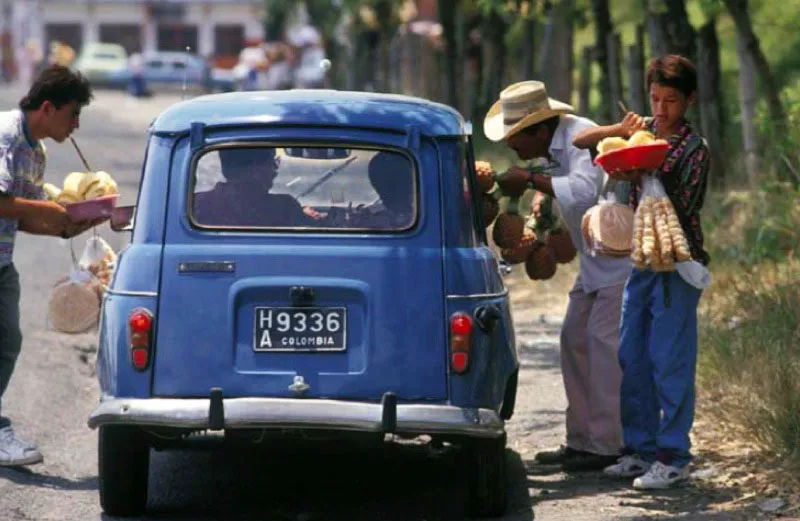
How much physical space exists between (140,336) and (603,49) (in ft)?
46.9

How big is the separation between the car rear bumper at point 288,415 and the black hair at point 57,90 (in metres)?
2.06

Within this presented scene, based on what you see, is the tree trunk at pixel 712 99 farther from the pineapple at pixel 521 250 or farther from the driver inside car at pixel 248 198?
the driver inside car at pixel 248 198

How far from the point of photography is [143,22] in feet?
338

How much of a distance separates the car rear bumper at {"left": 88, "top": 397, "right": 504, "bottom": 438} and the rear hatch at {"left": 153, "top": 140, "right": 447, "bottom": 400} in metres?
0.09

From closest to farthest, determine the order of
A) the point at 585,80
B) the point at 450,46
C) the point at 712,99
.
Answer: the point at 712,99, the point at 585,80, the point at 450,46

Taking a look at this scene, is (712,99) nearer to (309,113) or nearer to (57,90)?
(57,90)

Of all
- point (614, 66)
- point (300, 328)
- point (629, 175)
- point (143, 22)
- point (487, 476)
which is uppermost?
point (143, 22)

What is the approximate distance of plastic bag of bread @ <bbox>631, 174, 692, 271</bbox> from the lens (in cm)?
819

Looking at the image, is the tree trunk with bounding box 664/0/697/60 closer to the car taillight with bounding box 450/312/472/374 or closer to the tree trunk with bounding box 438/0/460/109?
the car taillight with bounding box 450/312/472/374

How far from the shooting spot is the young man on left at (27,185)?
8.86 metres

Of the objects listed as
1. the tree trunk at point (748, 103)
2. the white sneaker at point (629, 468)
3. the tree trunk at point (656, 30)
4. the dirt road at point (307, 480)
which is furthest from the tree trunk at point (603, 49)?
the white sneaker at point (629, 468)

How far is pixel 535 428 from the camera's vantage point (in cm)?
1052

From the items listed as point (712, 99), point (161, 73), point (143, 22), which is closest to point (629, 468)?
point (712, 99)

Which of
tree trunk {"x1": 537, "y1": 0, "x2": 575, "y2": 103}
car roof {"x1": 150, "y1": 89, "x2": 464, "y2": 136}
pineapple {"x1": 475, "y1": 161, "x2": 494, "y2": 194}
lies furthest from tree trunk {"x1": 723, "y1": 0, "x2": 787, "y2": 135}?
tree trunk {"x1": 537, "y1": 0, "x2": 575, "y2": 103}
